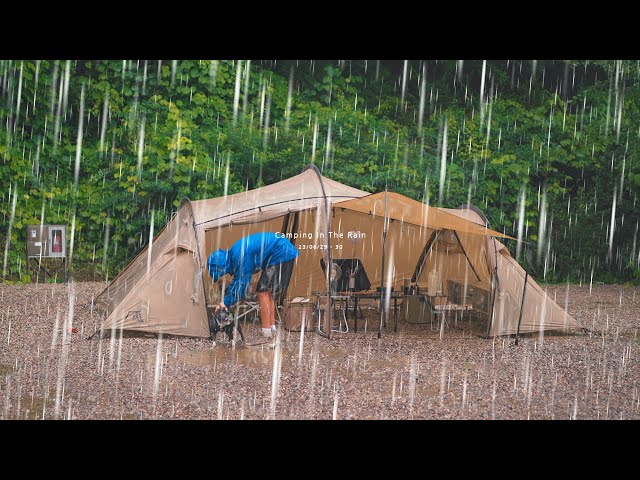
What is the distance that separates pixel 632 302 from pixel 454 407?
7.75 m

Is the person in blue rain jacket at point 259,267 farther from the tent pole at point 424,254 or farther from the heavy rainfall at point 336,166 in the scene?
the tent pole at point 424,254

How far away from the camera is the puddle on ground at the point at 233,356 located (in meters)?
7.66

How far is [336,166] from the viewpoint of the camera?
52.6 ft

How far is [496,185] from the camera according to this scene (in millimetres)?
16188

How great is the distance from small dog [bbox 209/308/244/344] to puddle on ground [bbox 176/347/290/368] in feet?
1.00

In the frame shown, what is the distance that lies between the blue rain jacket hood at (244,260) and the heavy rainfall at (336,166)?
60cm

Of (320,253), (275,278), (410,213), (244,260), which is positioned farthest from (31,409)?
(320,253)

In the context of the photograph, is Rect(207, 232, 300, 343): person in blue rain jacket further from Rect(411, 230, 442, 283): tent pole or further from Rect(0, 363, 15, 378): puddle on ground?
Rect(411, 230, 442, 283): tent pole

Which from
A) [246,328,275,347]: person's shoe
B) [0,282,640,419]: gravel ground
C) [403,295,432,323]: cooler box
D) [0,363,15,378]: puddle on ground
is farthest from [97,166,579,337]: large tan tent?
[0,363,15,378]: puddle on ground

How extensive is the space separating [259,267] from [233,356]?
1.28 meters

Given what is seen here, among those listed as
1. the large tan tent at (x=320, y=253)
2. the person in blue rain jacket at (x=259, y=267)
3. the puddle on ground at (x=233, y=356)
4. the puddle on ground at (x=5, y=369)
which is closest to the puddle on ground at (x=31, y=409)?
the puddle on ground at (x=5, y=369)

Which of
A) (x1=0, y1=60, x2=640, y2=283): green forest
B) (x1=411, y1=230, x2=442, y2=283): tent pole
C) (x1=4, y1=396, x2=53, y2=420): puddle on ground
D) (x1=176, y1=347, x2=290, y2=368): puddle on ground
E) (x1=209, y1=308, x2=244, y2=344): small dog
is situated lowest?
(x1=4, y1=396, x2=53, y2=420): puddle on ground

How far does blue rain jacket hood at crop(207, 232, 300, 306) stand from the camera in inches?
344

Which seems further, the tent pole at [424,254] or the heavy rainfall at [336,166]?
the tent pole at [424,254]
